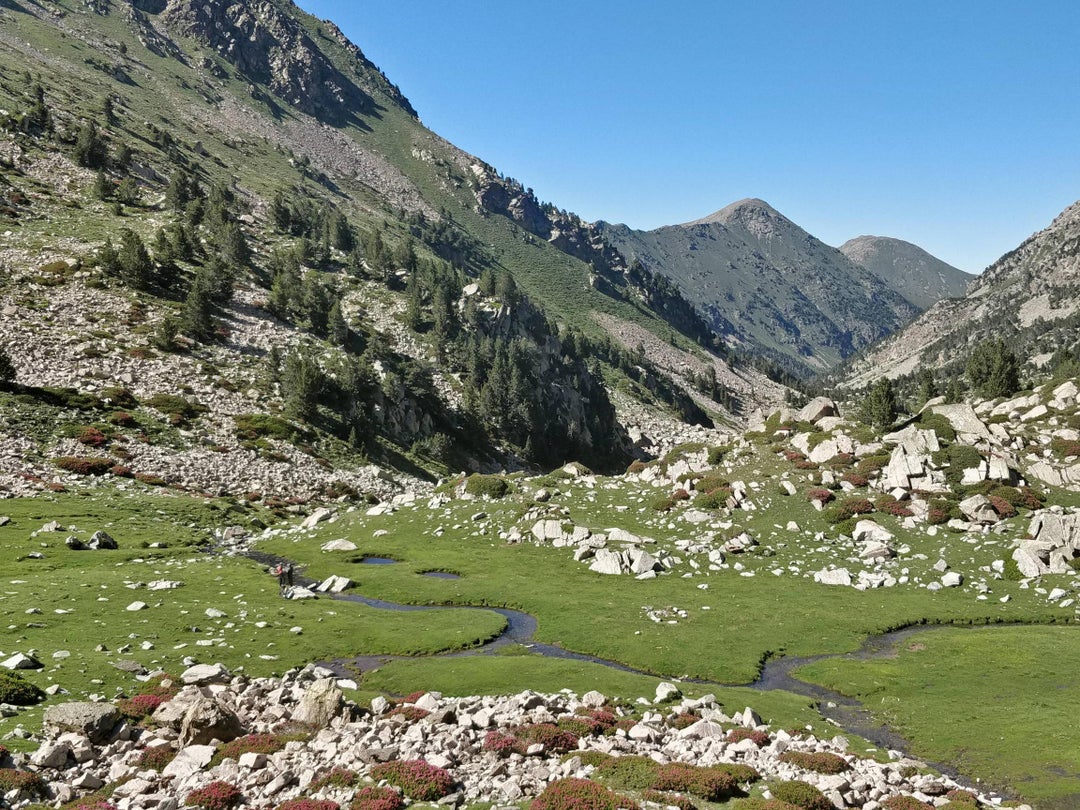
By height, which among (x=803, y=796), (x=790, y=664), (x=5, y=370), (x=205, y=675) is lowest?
(x=790, y=664)

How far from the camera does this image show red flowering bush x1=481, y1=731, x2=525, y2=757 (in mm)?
17703

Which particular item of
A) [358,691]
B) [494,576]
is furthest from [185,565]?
[358,691]

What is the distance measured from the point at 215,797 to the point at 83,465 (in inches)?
2385

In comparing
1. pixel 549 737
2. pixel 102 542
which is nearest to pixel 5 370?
pixel 102 542

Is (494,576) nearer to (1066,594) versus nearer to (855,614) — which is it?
(855,614)

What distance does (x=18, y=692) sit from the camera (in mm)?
20000

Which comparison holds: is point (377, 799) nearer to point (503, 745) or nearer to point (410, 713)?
point (503, 745)

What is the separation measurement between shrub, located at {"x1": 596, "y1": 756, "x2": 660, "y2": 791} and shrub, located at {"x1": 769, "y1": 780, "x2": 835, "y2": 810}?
11.4ft

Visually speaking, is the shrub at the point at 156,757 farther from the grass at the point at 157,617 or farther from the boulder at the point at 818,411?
the boulder at the point at 818,411

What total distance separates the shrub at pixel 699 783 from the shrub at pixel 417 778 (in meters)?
5.95

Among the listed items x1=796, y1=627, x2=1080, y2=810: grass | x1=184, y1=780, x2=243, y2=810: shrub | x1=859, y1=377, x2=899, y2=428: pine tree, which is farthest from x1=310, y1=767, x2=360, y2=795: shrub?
x1=859, y1=377, x2=899, y2=428: pine tree

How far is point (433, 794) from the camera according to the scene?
1515 centimetres

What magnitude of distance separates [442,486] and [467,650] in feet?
132

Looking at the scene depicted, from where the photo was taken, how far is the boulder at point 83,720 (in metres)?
17.5
